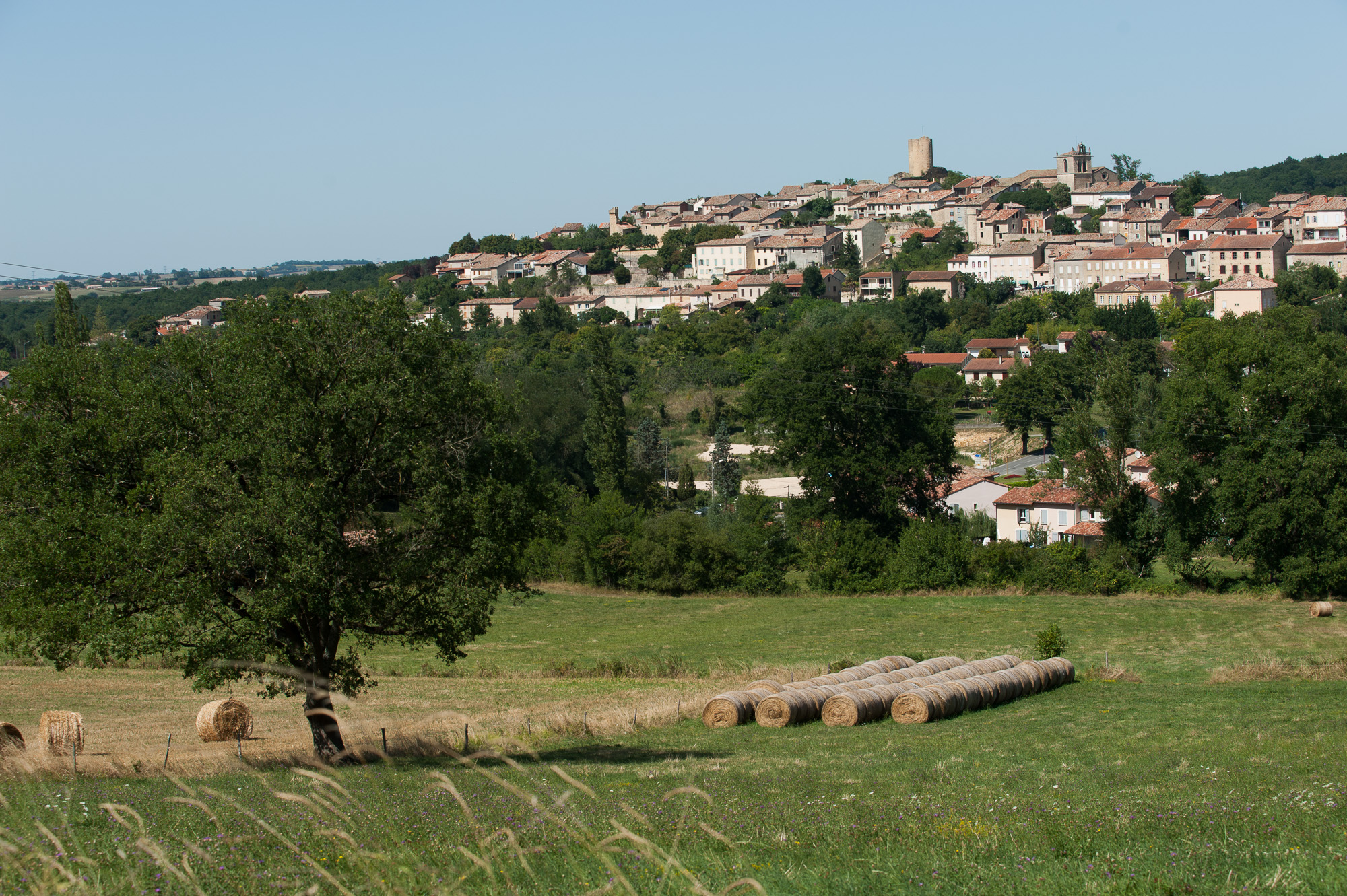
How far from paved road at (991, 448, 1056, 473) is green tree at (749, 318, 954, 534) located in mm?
22887

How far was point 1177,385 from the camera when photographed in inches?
1599

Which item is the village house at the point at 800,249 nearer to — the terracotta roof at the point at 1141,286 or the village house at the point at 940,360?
the terracotta roof at the point at 1141,286

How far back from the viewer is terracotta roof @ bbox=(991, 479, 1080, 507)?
2123 inches

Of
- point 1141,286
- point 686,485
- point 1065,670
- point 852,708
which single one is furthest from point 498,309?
point 852,708

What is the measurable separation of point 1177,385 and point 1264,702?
24395 millimetres

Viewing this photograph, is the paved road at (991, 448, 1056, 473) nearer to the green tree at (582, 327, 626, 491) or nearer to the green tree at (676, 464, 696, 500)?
the green tree at (676, 464, 696, 500)

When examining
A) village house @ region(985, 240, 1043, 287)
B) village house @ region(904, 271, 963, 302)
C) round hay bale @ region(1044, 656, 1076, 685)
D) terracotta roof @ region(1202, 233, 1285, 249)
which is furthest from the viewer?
village house @ region(985, 240, 1043, 287)

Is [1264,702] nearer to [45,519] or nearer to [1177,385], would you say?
[45,519]

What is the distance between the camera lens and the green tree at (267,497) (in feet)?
44.0

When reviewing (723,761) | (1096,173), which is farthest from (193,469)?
(1096,173)

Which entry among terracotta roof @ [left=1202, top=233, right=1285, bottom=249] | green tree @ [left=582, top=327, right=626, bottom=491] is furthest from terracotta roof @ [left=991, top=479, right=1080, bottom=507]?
terracotta roof @ [left=1202, top=233, right=1285, bottom=249]

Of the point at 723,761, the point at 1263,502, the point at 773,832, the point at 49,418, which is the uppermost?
the point at 49,418

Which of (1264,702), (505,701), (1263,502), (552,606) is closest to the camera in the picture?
(1264,702)

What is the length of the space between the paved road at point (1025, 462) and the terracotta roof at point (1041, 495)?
46.0 feet
